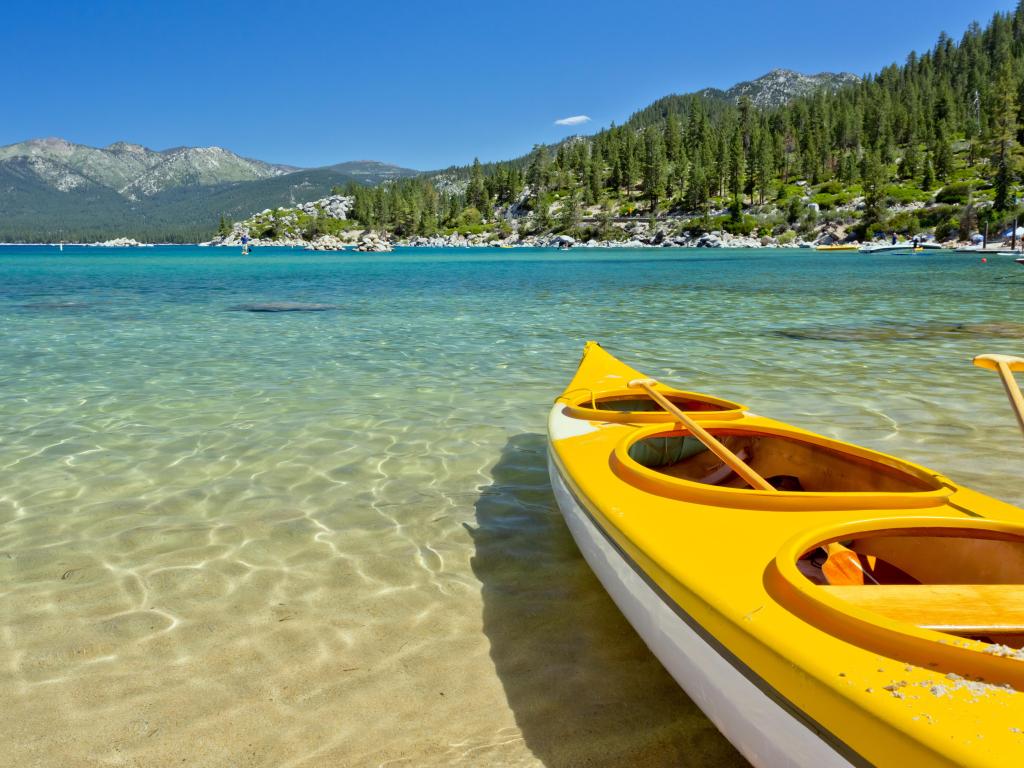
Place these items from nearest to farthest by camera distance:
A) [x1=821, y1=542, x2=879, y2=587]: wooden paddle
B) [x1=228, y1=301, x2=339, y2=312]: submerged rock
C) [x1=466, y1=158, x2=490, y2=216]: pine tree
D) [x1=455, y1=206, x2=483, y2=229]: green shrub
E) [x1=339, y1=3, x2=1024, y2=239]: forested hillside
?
[x1=821, y1=542, x2=879, y2=587]: wooden paddle < [x1=228, y1=301, x2=339, y2=312]: submerged rock < [x1=339, y1=3, x2=1024, y2=239]: forested hillside < [x1=455, y1=206, x2=483, y2=229]: green shrub < [x1=466, y1=158, x2=490, y2=216]: pine tree

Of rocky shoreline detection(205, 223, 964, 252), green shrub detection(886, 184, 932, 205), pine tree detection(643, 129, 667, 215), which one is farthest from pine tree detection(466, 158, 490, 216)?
green shrub detection(886, 184, 932, 205)

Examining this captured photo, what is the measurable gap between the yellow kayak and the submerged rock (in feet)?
70.6

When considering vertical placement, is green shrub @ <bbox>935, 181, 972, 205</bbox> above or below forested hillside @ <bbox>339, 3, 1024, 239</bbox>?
below

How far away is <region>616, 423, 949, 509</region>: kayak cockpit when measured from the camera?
350cm

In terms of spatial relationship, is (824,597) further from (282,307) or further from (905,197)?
(905,197)

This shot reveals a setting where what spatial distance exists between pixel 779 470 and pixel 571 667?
2370mm

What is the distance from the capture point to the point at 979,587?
270 centimetres

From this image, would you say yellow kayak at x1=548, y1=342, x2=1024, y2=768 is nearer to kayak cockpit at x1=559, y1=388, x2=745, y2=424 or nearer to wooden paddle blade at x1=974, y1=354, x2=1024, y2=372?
kayak cockpit at x1=559, y1=388, x2=745, y2=424

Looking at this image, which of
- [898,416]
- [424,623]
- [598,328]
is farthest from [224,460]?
[598,328]

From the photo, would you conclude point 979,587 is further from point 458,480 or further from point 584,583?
point 458,480

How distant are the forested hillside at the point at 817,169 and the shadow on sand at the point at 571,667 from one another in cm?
10302

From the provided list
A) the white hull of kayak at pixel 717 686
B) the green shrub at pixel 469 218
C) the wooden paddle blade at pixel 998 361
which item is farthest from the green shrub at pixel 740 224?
the white hull of kayak at pixel 717 686

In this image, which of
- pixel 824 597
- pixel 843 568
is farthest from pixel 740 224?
pixel 824 597

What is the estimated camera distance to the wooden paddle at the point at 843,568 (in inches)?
148
